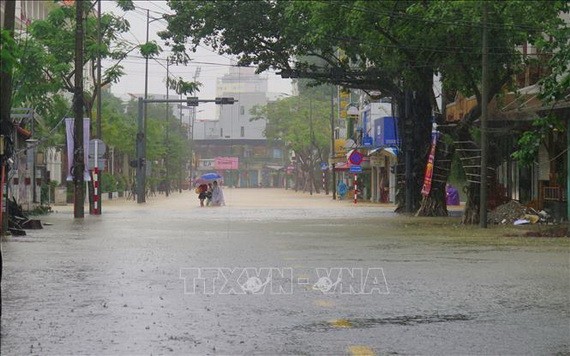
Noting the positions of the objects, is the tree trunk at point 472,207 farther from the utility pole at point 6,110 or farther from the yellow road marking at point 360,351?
Result: the yellow road marking at point 360,351

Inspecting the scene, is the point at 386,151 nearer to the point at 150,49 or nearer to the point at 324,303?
the point at 150,49

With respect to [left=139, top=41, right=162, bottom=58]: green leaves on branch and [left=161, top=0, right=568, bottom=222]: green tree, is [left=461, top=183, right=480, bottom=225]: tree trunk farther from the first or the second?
[left=139, top=41, right=162, bottom=58]: green leaves on branch

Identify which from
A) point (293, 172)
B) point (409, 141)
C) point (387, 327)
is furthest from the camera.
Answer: point (293, 172)

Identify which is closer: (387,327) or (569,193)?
(387,327)

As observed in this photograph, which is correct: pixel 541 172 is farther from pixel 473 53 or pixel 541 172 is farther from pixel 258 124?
pixel 258 124

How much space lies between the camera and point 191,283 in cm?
1505

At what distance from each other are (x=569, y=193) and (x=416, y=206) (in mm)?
14367

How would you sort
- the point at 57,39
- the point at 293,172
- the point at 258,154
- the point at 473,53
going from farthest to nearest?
the point at 258,154 < the point at 293,172 < the point at 57,39 < the point at 473,53

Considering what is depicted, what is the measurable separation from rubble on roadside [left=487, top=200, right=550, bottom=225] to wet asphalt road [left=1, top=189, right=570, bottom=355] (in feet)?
36.0

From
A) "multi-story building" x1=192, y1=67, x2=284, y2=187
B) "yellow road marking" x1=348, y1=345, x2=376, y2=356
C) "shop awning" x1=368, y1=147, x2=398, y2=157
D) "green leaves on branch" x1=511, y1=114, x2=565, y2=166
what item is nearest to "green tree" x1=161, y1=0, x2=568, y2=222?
"green leaves on branch" x1=511, y1=114, x2=565, y2=166

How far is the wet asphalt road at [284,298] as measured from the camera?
A: 9.76m

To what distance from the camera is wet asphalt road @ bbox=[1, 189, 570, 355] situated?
976cm

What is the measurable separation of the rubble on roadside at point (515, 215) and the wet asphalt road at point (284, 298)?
1096cm

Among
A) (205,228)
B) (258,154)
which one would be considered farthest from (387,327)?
(258,154)
